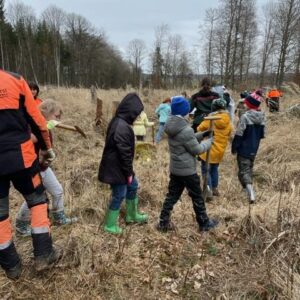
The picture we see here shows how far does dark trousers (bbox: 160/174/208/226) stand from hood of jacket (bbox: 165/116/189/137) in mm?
539

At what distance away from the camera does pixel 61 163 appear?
24.0 feet

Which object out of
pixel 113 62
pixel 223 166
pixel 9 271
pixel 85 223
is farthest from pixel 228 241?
pixel 113 62

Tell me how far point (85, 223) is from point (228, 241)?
1689mm

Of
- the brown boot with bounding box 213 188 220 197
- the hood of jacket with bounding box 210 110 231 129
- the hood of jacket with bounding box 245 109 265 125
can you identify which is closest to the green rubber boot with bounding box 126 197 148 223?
the brown boot with bounding box 213 188 220 197

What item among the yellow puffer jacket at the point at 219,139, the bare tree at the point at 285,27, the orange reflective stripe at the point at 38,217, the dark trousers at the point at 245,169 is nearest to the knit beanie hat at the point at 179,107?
the yellow puffer jacket at the point at 219,139

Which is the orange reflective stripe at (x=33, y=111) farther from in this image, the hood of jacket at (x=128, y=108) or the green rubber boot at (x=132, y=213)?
the green rubber boot at (x=132, y=213)

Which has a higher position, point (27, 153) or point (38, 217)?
point (27, 153)

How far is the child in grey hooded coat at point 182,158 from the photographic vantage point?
3.79m

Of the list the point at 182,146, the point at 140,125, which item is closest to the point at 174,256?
the point at 182,146

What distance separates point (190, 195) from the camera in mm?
3947

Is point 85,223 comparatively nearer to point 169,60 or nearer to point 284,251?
point 284,251

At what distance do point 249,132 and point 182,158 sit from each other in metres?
1.67

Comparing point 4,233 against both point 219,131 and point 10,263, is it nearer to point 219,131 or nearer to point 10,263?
point 10,263

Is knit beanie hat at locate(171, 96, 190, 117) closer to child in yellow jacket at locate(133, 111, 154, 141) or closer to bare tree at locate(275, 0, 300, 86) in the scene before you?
child in yellow jacket at locate(133, 111, 154, 141)
